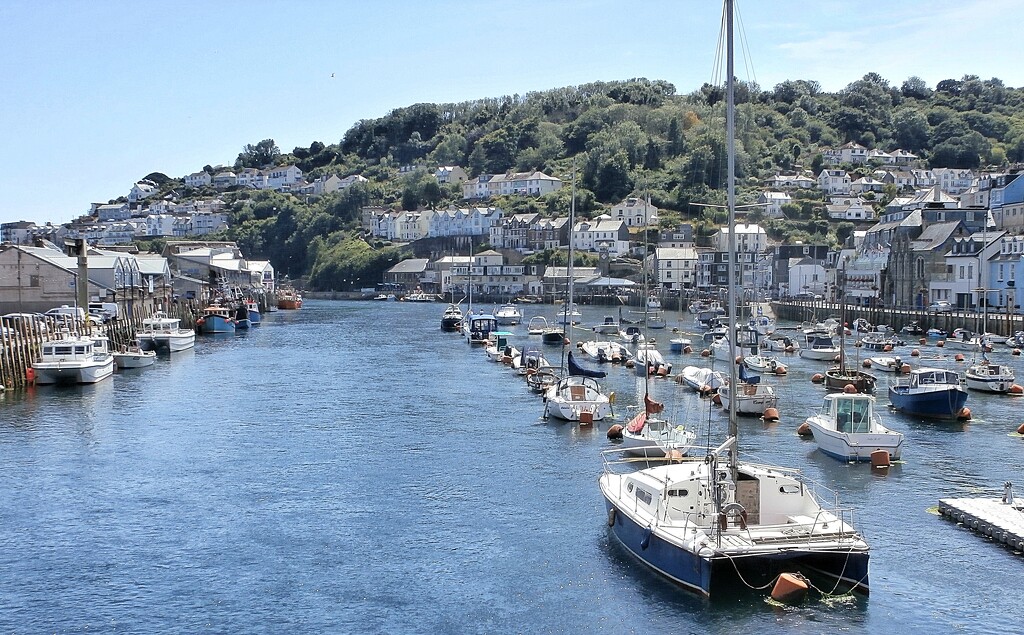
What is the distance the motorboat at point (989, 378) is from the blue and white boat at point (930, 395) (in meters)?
5.74

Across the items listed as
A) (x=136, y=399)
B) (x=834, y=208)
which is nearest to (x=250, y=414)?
(x=136, y=399)

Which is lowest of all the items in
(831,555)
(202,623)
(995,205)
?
(202,623)

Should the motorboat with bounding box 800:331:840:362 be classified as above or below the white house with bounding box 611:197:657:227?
below

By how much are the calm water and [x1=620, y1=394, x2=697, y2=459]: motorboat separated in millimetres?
1839

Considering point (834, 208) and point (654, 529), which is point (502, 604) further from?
point (834, 208)

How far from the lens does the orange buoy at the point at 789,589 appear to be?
22547mm

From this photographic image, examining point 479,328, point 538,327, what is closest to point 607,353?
point 479,328

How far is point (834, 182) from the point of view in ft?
642

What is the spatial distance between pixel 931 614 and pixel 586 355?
56747 millimetres

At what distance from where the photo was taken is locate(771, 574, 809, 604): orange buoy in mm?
22547

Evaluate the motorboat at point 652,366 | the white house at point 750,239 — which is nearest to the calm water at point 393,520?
the motorboat at point 652,366

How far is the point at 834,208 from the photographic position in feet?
590

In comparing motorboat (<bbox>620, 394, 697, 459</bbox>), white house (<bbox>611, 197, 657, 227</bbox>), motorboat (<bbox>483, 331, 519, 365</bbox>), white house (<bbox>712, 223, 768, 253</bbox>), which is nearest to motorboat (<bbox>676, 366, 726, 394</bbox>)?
motorboat (<bbox>620, 394, 697, 459</bbox>)

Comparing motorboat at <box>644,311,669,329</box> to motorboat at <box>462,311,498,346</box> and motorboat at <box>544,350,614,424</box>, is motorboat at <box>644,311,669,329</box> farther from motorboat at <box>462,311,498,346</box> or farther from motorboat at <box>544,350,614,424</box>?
motorboat at <box>544,350,614,424</box>
